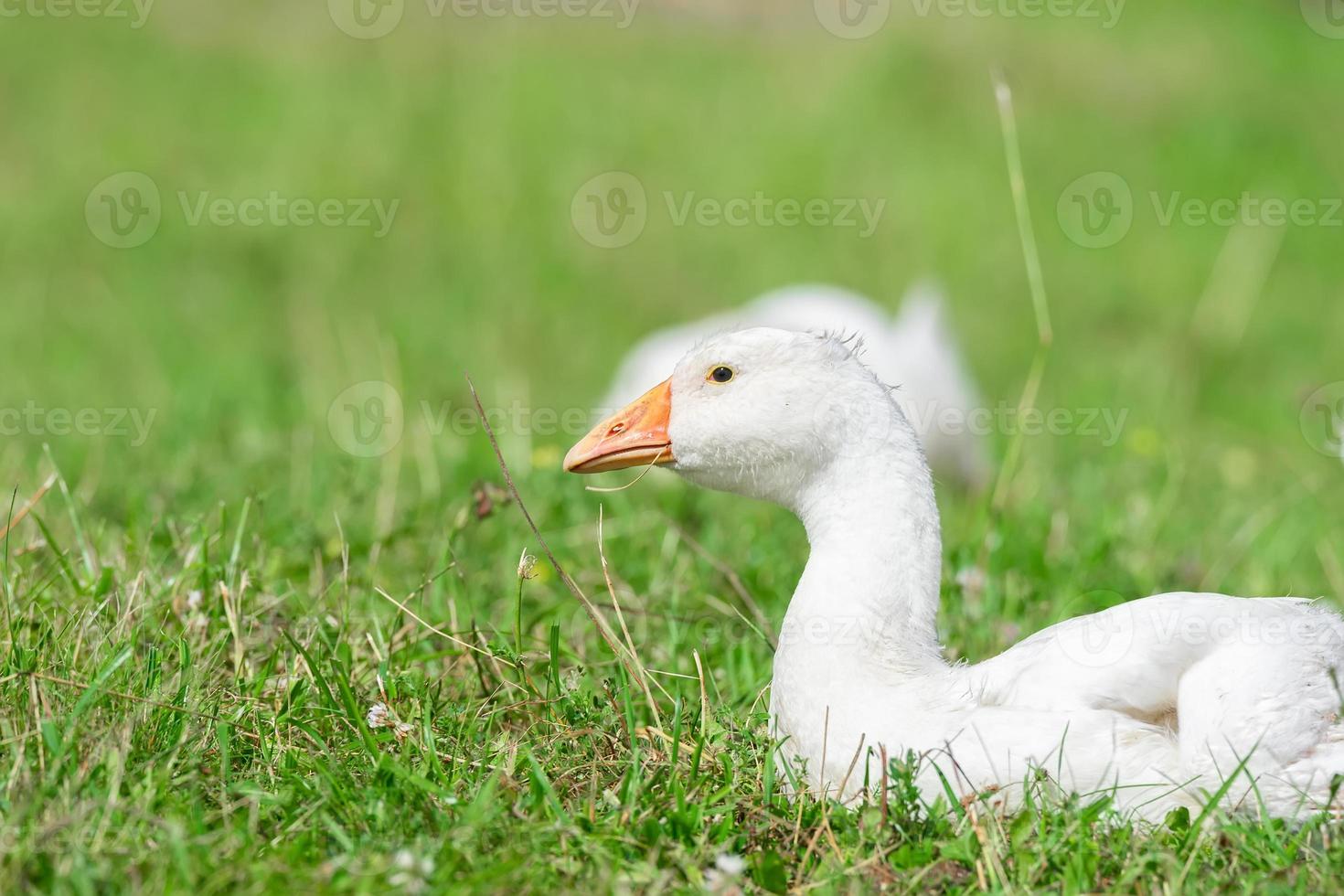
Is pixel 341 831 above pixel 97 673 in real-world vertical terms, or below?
below

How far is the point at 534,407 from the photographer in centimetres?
748

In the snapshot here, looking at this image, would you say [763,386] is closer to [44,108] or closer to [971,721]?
[971,721]

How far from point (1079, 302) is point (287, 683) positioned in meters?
8.39

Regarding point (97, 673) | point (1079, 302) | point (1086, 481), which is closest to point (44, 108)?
point (1079, 302)

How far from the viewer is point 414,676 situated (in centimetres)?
309
